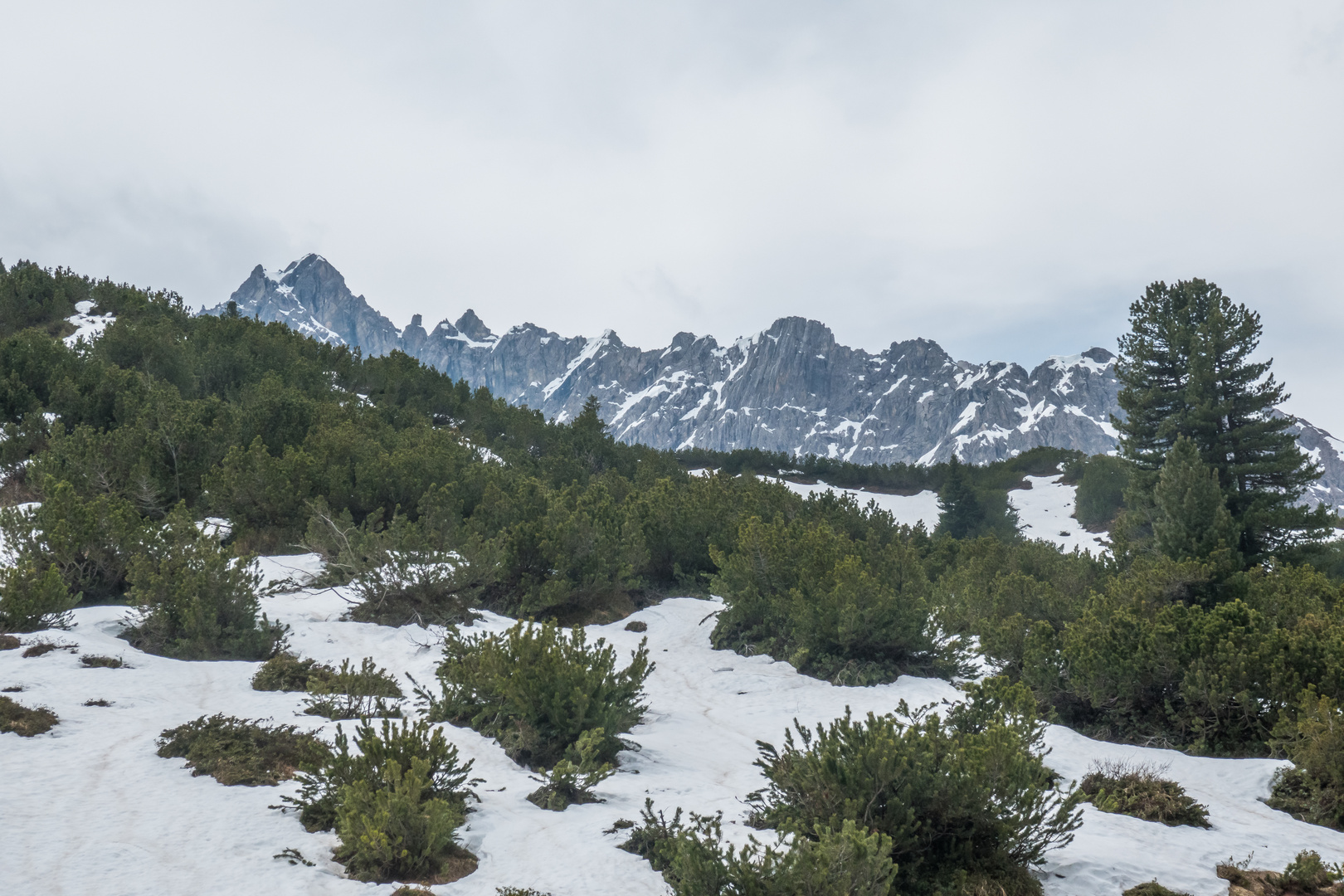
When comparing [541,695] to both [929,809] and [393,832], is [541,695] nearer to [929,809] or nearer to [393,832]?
[393,832]

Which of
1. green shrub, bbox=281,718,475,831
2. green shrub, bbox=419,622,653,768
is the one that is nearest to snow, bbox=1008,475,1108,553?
green shrub, bbox=419,622,653,768

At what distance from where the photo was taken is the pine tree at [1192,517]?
12539mm

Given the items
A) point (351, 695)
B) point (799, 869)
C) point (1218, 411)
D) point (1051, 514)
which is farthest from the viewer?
point (1051, 514)

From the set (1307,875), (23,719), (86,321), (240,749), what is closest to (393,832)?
(240,749)

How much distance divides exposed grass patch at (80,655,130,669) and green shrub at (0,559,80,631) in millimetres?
1187

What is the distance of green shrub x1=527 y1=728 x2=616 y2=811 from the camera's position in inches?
210

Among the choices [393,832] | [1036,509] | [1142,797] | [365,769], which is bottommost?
[393,832]

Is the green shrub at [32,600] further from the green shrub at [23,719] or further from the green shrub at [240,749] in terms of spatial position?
the green shrub at [240,749]

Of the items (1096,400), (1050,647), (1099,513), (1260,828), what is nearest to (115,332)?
(1050,647)

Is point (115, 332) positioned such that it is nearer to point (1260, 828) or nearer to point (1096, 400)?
point (1260, 828)

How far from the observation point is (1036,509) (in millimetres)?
41094

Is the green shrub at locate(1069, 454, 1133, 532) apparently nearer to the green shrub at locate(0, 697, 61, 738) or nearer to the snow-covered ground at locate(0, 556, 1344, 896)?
the snow-covered ground at locate(0, 556, 1344, 896)

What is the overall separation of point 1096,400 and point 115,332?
22137cm

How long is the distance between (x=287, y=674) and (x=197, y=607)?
5.17ft
